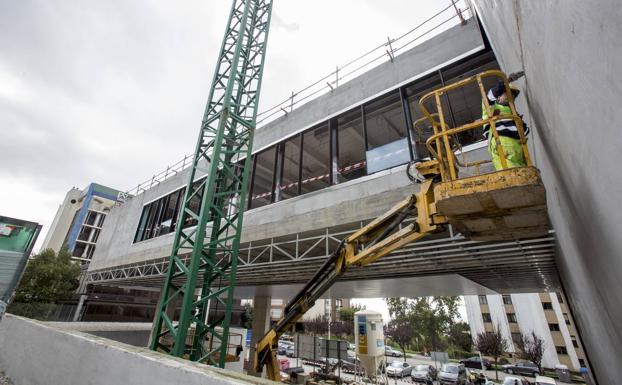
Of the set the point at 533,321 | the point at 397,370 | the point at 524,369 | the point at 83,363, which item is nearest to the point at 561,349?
the point at 533,321

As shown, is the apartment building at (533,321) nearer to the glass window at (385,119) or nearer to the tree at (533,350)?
the tree at (533,350)

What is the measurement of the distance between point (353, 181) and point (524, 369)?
1457 inches

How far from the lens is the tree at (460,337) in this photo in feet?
155

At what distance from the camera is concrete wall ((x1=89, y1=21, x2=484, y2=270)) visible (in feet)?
27.3

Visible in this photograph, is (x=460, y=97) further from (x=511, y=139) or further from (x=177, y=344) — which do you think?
(x=177, y=344)

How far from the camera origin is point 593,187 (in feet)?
6.26

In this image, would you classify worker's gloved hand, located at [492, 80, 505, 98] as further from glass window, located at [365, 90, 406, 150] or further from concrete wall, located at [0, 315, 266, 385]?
glass window, located at [365, 90, 406, 150]

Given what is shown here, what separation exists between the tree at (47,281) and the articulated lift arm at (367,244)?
27.0 m

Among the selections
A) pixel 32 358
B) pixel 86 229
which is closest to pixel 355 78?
pixel 32 358

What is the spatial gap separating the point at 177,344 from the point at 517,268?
1001 cm

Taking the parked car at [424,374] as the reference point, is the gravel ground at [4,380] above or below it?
above

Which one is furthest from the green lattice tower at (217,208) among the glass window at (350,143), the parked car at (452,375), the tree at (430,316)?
the tree at (430,316)

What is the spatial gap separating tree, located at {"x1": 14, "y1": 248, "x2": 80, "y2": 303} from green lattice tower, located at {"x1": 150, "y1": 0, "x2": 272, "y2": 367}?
64.9 feet

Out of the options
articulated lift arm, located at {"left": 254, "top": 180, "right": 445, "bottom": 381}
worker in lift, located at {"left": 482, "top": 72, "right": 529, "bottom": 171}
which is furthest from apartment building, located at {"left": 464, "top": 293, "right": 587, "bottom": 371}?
worker in lift, located at {"left": 482, "top": 72, "right": 529, "bottom": 171}
